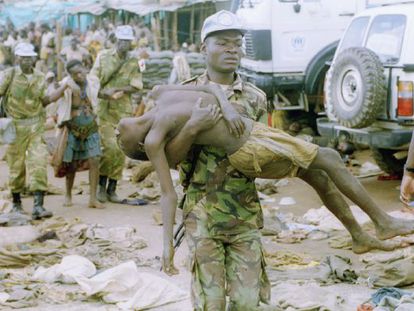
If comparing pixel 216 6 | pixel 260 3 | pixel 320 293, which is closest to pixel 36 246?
pixel 320 293

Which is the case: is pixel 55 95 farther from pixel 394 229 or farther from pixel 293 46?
pixel 394 229

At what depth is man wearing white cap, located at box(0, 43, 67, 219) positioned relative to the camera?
930cm

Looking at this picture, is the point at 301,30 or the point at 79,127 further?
the point at 301,30

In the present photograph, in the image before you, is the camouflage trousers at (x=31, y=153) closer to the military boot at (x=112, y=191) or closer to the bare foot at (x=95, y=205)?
the bare foot at (x=95, y=205)

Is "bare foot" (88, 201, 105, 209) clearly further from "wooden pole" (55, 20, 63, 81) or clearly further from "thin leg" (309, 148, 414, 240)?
"wooden pole" (55, 20, 63, 81)

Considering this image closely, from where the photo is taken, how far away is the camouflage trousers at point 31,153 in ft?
30.8

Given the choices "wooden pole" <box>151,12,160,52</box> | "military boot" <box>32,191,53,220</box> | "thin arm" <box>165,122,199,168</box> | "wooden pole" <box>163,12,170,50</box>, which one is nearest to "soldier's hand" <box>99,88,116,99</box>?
"military boot" <box>32,191,53,220</box>

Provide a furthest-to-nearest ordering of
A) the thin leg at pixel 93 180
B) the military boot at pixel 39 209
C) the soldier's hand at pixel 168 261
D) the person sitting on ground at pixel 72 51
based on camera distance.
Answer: the person sitting on ground at pixel 72 51
the thin leg at pixel 93 180
the military boot at pixel 39 209
the soldier's hand at pixel 168 261

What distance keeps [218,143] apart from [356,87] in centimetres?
566

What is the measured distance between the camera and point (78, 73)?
951 centimetres

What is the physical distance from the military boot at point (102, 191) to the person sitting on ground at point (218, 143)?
6107 mm

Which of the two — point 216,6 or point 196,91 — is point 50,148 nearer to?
point 196,91

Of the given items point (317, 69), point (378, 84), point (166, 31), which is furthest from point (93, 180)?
point (166, 31)

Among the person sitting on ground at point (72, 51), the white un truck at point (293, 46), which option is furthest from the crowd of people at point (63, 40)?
the white un truck at point (293, 46)
